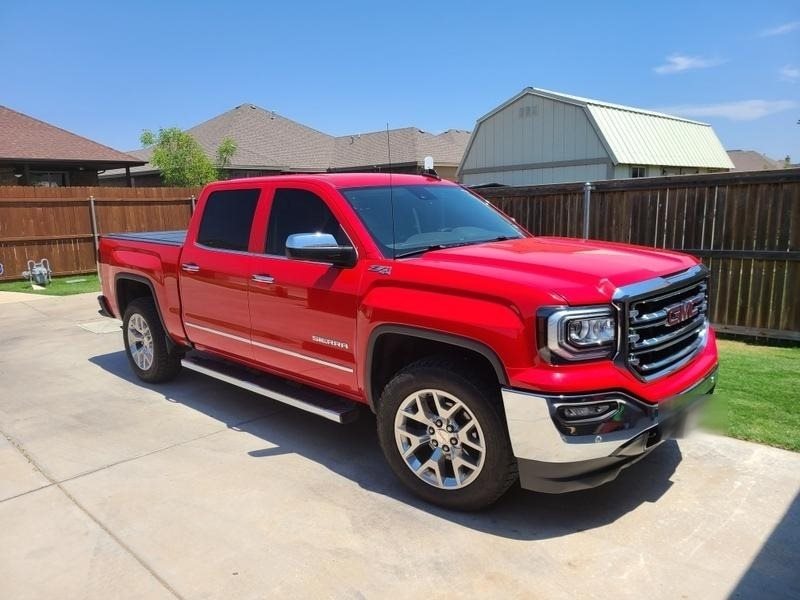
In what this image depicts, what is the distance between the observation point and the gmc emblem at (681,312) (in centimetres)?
346

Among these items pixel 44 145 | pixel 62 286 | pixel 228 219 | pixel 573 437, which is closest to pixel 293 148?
pixel 44 145

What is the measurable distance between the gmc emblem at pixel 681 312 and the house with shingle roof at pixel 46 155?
22.8m

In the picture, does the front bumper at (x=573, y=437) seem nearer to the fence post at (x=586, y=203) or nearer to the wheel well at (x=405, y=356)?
the wheel well at (x=405, y=356)

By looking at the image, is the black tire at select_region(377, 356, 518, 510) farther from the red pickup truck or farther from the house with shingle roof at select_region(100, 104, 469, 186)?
the house with shingle roof at select_region(100, 104, 469, 186)

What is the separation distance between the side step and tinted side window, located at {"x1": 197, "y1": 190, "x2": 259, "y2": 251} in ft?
3.60

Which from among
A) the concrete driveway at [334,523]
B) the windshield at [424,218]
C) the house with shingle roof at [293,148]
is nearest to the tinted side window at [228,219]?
the windshield at [424,218]

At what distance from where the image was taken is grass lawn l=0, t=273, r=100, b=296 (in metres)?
13.2

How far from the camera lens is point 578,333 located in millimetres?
3062

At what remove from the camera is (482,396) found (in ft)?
10.9

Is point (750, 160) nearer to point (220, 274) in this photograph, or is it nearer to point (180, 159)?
point (180, 159)

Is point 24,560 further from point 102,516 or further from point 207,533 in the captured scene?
point 207,533

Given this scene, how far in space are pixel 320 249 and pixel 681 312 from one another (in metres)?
2.22

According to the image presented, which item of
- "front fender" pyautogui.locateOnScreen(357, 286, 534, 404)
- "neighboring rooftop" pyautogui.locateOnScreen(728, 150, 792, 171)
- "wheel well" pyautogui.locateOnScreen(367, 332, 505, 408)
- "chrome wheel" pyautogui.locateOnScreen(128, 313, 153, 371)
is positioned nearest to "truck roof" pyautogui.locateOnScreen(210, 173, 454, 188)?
"front fender" pyautogui.locateOnScreen(357, 286, 534, 404)

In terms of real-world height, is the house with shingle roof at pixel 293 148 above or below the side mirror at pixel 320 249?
above
